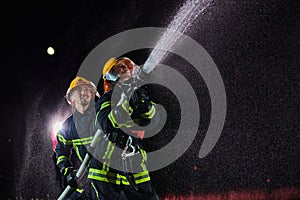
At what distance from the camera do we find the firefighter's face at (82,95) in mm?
4570

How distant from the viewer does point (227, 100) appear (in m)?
7.63

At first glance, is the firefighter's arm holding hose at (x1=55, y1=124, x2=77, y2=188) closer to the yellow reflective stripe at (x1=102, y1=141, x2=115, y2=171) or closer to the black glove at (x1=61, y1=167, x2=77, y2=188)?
the black glove at (x1=61, y1=167, x2=77, y2=188)

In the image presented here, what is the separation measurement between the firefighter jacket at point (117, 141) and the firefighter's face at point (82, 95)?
0.58m

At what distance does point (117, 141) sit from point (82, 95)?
1.00 m

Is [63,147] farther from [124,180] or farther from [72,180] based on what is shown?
[124,180]

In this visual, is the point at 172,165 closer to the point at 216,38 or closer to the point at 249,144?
the point at 249,144

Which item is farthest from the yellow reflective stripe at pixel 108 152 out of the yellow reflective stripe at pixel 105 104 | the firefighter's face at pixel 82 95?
the firefighter's face at pixel 82 95

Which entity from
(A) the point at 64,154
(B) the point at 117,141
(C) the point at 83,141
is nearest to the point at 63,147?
(A) the point at 64,154

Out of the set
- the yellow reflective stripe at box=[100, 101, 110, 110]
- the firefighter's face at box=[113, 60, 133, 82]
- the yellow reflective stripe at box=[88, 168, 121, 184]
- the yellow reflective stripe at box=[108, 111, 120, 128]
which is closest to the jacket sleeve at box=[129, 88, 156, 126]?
the yellow reflective stripe at box=[108, 111, 120, 128]

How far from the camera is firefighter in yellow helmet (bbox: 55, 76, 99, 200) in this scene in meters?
4.32

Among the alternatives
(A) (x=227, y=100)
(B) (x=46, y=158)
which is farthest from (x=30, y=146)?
(A) (x=227, y=100)

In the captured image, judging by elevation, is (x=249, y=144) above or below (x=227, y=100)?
below

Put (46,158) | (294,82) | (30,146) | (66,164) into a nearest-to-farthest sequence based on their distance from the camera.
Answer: (66,164) → (294,82) → (46,158) → (30,146)

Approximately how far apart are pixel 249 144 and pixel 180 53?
2.37 m
